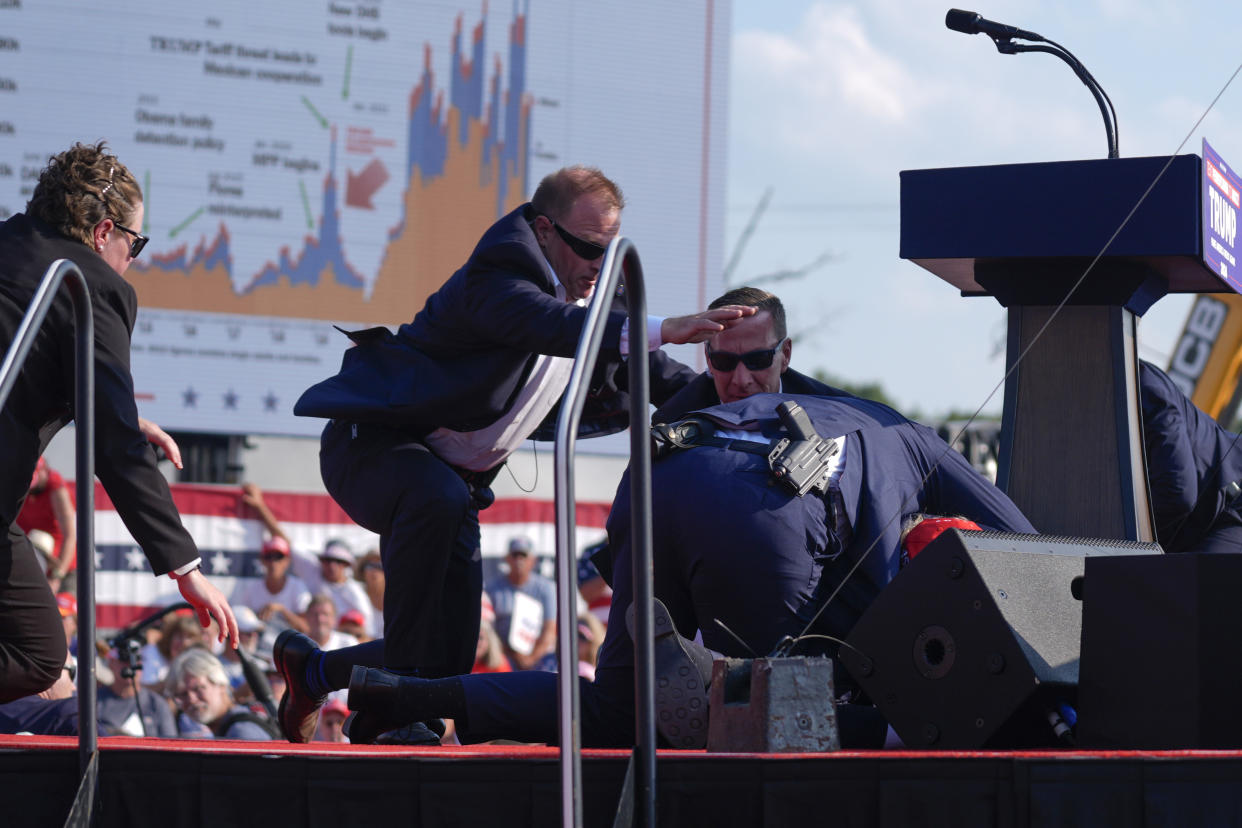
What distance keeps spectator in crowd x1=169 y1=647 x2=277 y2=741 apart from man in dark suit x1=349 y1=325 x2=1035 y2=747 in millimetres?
3648

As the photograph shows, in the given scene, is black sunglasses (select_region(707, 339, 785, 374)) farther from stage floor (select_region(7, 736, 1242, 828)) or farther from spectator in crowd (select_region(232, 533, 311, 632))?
spectator in crowd (select_region(232, 533, 311, 632))

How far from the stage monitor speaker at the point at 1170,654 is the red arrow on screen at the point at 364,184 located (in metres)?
7.77

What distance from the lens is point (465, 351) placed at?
3.43m

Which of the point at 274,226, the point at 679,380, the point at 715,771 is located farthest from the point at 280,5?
the point at 715,771

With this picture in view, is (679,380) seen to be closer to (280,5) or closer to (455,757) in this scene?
(455,757)

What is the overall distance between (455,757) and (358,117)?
25.9 ft

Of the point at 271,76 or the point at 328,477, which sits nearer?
the point at 328,477

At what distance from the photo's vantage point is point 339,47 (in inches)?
380

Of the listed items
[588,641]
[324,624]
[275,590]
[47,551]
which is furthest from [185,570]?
[275,590]

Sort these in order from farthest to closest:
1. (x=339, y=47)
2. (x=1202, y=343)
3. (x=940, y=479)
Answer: (x=1202, y=343) → (x=339, y=47) → (x=940, y=479)

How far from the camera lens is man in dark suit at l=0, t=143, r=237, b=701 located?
283 centimetres

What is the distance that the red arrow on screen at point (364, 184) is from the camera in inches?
380

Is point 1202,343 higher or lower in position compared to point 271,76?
lower

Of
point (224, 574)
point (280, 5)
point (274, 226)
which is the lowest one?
point (224, 574)
